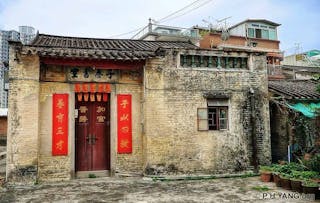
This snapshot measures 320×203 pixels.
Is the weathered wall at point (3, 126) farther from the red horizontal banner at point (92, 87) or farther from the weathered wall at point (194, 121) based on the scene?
the weathered wall at point (194, 121)

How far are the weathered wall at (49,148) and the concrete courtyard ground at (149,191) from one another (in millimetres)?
501

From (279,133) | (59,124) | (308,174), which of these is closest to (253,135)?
(279,133)

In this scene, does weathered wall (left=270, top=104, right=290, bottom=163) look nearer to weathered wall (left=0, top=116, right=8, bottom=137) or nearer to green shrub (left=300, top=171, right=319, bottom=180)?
green shrub (left=300, top=171, right=319, bottom=180)

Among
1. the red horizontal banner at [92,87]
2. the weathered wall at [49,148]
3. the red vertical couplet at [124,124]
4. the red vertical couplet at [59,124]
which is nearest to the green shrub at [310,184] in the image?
the red vertical couplet at [124,124]

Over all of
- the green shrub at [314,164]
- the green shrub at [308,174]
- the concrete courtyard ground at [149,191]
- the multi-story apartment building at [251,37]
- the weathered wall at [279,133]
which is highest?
the multi-story apartment building at [251,37]

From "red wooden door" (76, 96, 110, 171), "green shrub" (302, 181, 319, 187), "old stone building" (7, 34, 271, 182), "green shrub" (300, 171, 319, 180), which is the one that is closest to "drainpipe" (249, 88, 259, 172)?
"old stone building" (7, 34, 271, 182)

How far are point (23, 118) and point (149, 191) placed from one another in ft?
13.6

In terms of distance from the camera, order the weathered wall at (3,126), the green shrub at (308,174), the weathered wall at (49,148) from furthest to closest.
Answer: the weathered wall at (3,126)
the weathered wall at (49,148)
the green shrub at (308,174)

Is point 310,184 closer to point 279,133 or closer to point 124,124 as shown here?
point 279,133

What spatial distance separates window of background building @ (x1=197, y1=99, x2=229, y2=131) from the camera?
983cm

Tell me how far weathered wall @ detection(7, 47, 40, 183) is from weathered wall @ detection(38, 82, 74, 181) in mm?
337

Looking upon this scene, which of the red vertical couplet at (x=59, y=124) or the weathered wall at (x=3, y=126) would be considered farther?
the weathered wall at (x=3, y=126)

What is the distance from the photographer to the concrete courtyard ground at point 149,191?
269 inches

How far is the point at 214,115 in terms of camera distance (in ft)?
33.1
